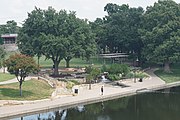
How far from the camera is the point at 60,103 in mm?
36844

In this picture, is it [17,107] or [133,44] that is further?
[133,44]

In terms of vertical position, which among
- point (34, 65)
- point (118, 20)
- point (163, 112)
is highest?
point (118, 20)

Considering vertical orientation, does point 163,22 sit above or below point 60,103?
above

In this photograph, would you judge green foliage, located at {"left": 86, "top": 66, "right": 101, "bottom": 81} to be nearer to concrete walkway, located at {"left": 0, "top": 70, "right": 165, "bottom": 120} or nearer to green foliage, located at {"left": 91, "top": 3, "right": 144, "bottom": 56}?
concrete walkway, located at {"left": 0, "top": 70, "right": 165, "bottom": 120}

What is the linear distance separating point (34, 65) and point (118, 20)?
1870 inches

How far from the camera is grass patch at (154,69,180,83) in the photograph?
59.5 meters

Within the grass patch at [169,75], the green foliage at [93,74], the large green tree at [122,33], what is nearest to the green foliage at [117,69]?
the green foliage at [93,74]

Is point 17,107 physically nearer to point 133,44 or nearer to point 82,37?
point 82,37

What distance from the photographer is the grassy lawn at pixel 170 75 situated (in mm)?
59469

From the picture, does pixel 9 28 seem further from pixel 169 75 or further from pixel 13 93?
pixel 13 93

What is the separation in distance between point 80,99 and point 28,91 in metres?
6.43

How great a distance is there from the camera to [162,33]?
65.4m

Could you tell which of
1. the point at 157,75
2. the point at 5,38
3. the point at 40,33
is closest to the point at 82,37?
the point at 40,33

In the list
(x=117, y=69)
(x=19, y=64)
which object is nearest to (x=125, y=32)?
(x=117, y=69)
